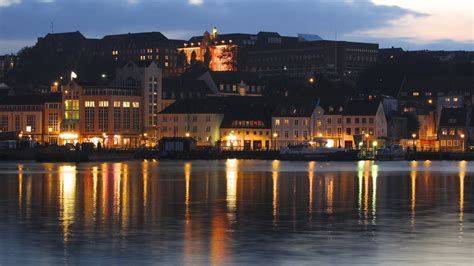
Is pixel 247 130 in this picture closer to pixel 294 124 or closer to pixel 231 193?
pixel 294 124

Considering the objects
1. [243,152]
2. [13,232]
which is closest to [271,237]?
[13,232]

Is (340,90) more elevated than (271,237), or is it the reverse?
(340,90)

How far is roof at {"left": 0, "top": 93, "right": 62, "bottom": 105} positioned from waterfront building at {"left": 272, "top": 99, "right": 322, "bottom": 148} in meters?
37.4

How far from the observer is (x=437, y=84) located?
16775 cm

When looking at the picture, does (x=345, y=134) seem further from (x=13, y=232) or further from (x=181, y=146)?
(x=13, y=232)

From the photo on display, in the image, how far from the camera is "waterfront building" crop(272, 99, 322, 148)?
139 meters

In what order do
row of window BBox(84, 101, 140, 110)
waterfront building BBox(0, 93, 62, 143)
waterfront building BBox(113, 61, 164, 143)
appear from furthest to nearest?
waterfront building BBox(0, 93, 62, 143), waterfront building BBox(113, 61, 164, 143), row of window BBox(84, 101, 140, 110)

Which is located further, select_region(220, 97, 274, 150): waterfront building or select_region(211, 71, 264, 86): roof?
select_region(211, 71, 264, 86): roof

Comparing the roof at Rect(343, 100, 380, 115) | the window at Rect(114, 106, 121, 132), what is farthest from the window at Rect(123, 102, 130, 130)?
the roof at Rect(343, 100, 380, 115)

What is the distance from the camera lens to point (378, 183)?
65.0 metres

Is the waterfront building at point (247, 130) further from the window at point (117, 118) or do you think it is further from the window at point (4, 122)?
the window at point (4, 122)

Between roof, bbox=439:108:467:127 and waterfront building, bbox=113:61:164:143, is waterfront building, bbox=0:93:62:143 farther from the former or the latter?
roof, bbox=439:108:467:127

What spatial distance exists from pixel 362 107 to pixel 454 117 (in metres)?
13.2

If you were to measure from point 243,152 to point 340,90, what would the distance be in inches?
1819
